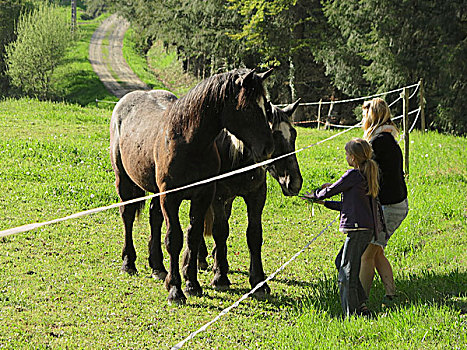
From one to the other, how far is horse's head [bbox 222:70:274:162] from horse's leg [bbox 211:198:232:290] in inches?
48.0

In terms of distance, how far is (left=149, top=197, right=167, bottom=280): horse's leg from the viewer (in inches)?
265

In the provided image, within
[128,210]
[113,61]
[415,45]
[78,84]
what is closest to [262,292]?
[128,210]

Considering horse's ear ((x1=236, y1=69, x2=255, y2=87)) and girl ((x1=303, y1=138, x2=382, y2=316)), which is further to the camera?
horse's ear ((x1=236, y1=69, x2=255, y2=87))

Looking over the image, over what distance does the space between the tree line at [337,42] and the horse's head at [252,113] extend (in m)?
17.1

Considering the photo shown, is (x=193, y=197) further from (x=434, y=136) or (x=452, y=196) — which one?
(x=434, y=136)

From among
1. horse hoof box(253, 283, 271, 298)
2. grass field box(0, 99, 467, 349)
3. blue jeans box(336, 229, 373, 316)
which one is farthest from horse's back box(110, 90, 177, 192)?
blue jeans box(336, 229, 373, 316)

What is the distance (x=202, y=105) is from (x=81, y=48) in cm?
5757

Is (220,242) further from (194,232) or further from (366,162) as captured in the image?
(366,162)

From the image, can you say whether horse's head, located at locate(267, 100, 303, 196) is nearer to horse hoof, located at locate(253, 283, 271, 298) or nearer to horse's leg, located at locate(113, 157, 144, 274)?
horse hoof, located at locate(253, 283, 271, 298)

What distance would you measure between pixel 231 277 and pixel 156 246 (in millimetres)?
1046

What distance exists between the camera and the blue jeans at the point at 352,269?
4879 mm

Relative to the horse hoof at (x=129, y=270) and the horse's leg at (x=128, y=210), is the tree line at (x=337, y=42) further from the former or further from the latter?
the horse hoof at (x=129, y=270)

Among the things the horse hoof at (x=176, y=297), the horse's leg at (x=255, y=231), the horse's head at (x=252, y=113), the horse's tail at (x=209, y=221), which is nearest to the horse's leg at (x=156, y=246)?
the horse's tail at (x=209, y=221)

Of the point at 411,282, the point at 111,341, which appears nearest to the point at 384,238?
the point at 411,282
